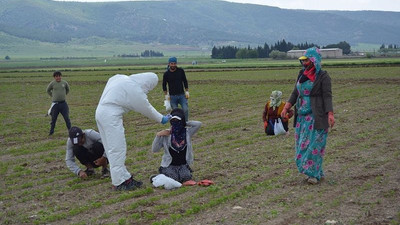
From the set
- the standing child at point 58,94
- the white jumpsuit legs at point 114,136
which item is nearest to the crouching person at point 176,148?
the white jumpsuit legs at point 114,136

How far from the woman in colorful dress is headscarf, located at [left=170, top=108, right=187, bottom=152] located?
6.02 feet

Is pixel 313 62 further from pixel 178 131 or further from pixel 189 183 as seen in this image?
pixel 189 183

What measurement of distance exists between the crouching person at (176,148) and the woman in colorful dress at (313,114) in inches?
70.2

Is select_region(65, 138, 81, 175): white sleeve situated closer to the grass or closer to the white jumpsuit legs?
the grass

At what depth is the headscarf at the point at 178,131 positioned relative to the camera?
9.36 meters

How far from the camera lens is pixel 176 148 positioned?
953cm


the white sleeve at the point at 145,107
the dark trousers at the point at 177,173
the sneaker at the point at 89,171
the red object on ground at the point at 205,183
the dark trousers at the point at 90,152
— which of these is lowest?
the sneaker at the point at 89,171

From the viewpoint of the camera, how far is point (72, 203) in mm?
8500

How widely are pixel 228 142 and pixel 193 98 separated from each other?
46.4 ft

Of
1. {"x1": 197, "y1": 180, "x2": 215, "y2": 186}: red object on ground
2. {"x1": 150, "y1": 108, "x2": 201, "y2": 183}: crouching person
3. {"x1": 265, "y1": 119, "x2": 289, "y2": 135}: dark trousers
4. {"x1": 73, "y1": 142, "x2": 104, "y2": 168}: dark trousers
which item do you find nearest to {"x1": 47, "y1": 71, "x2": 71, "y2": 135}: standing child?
{"x1": 265, "y1": 119, "x2": 289, "y2": 135}: dark trousers

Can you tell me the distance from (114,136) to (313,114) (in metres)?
3.01

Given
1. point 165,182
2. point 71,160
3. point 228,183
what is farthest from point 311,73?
point 71,160

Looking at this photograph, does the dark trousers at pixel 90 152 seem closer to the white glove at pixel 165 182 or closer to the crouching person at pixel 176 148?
the crouching person at pixel 176 148

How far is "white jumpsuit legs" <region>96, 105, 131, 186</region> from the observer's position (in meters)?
8.94
